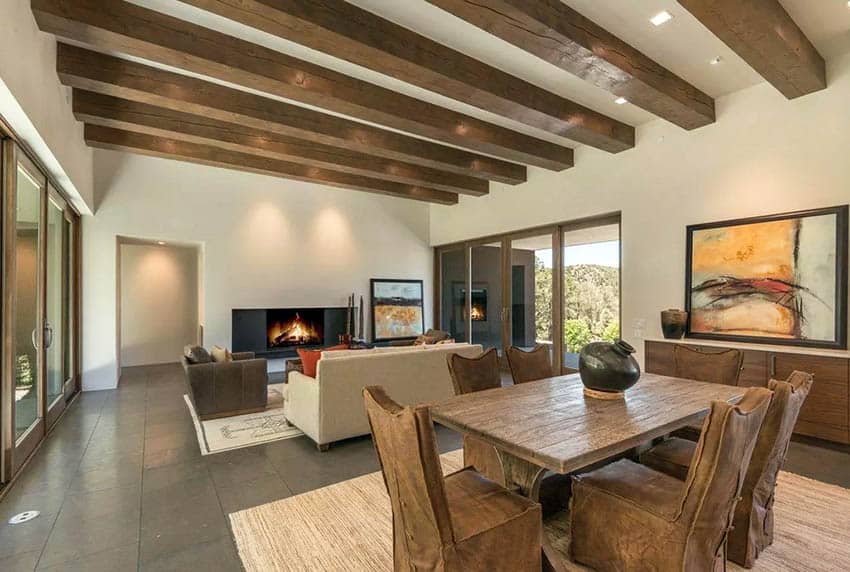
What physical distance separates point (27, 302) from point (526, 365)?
4134 mm

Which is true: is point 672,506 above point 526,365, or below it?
below

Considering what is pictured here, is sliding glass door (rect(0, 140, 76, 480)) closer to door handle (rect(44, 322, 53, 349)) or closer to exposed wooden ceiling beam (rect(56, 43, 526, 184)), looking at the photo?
door handle (rect(44, 322, 53, 349))

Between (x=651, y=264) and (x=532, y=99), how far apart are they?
2.46m

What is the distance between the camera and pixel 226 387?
4445mm

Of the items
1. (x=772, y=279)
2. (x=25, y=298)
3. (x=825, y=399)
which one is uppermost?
(x=772, y=279)

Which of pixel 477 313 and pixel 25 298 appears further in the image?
pixel 477 313

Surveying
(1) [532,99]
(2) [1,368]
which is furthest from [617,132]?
(2) [1,368]

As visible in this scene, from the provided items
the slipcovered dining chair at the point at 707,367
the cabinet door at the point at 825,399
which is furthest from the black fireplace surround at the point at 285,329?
the cabinet door at the point at 825,399

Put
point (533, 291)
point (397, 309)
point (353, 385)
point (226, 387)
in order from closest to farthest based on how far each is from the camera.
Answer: point (353, 385), point (226, 387), point (533, 291), point (397, 309)

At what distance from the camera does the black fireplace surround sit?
6734 millimetres

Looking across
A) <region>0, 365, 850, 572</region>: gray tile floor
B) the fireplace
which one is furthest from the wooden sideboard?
the fireplace

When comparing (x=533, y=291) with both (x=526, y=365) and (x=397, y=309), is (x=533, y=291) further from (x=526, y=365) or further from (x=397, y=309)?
(x=526, y=365)

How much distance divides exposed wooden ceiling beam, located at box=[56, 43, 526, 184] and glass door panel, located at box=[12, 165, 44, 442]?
96 centimetres

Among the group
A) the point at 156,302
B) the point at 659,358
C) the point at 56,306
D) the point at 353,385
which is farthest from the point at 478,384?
the point at 156,302
